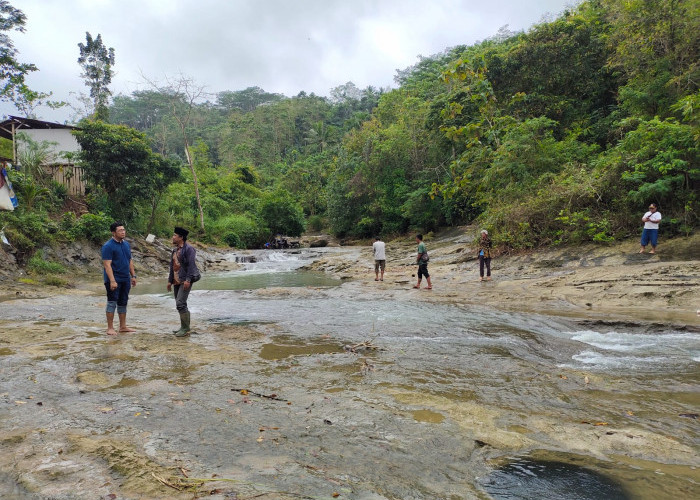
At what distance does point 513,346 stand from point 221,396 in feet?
Answer: 15.2

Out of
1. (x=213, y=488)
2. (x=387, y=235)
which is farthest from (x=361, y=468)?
(x=387, y=235)

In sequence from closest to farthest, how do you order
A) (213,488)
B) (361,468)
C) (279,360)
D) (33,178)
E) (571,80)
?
(213,488)
(361,468)
(279,360)
(33,178)
(571,80)

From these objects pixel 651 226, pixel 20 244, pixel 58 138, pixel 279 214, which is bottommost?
pixel 20 244

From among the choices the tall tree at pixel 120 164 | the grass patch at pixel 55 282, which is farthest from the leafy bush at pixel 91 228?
the grass patch at pixel 55 282

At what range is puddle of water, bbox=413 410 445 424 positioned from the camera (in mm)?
3811

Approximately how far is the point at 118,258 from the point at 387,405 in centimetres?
536

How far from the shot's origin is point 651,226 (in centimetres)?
1180

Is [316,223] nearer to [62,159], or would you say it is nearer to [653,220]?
[62,159]

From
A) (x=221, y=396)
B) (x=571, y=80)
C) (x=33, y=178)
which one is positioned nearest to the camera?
(x=221, y=396)

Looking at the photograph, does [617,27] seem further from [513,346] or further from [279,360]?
[279,360]

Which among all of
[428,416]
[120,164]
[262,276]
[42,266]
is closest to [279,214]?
[120,164]

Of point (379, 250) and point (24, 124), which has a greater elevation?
point (24, 124)

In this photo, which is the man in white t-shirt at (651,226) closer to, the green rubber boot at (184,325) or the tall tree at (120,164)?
the green rubber boot at (184,325)

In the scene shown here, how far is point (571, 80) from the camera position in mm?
22156
